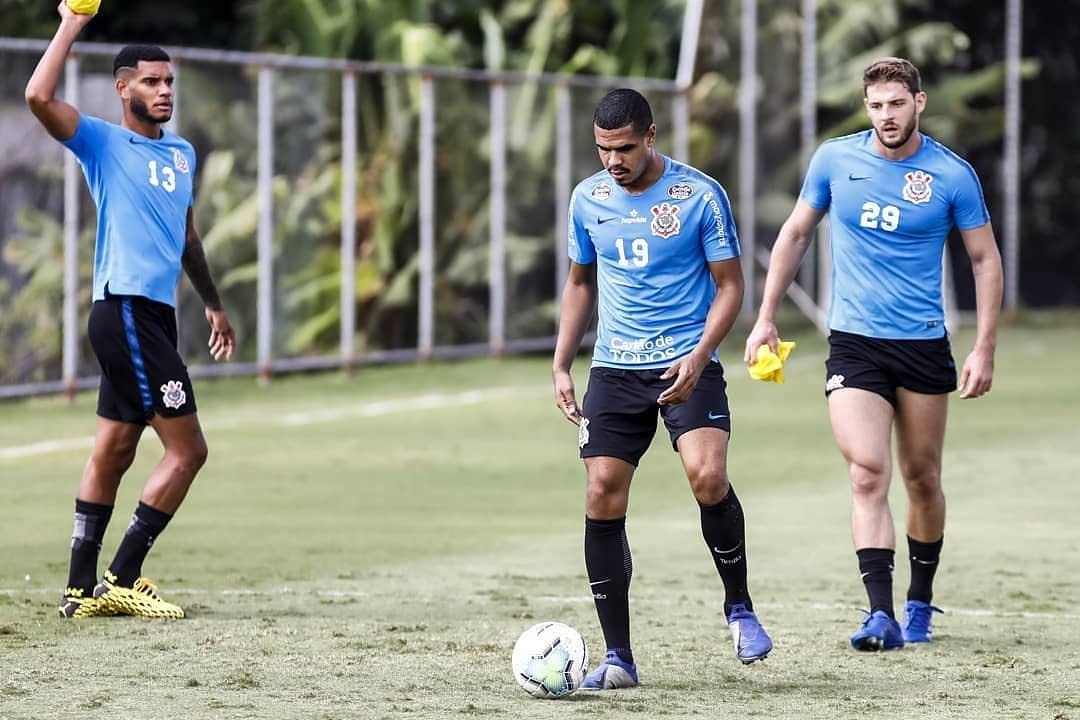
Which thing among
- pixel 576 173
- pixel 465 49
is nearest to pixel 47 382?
pixel 576 173

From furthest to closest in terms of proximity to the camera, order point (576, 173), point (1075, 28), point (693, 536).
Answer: point (1075, 28), point (576, 173), point (693, 536)

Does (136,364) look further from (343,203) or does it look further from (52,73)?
(343,203)

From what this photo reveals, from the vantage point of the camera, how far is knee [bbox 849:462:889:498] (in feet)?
28.3

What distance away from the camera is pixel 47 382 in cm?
1784

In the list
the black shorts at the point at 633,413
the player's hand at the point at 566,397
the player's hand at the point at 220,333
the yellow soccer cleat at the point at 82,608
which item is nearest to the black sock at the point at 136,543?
the yellow soccer cleat at the point at 82,608

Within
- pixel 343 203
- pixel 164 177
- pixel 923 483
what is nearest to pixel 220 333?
pixel 164 177

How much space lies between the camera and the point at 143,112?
9.08 meters

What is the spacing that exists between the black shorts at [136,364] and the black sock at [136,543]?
1.22 ft

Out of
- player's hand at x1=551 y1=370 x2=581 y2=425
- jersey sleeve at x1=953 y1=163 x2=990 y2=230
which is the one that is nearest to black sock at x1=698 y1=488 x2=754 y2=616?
player's hand at x1=551 y1=370 x2=581 y2=425

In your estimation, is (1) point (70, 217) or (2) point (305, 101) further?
(2) point (305, 101)

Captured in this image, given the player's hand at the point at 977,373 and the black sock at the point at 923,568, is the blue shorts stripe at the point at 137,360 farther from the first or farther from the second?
the player's hand at the point at 977,373

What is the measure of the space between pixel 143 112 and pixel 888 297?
2.99 m

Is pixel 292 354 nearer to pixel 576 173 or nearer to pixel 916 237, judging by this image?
pixel 576 173

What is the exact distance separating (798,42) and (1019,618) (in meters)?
18.4
